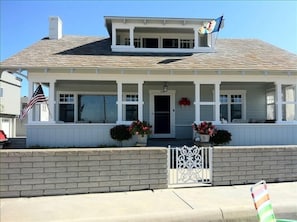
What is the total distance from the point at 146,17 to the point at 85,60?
3750 millimetres

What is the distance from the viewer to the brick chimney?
1596 centimetres

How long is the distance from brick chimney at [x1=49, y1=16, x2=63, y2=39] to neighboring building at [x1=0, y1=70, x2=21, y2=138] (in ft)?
39.2

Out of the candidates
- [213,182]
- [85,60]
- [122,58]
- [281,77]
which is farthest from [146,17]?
[213,182]

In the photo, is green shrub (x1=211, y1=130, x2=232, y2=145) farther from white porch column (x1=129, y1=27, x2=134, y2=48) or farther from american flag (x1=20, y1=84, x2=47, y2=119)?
american flag (x1=20, y1=84, x2=47, y2=119)

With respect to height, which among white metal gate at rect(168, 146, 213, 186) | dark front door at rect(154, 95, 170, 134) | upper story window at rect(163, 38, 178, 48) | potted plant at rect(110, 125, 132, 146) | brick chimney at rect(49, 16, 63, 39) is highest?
brick chimney at rect(49, 16, 63, 39)

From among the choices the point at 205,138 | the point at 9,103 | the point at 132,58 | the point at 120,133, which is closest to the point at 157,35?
the point at 132,58

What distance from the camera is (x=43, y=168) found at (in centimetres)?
677

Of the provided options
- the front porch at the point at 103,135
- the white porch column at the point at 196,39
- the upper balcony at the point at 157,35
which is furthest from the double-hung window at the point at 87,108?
the white porch column at the point at 196,39

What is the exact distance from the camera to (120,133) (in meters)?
11.9

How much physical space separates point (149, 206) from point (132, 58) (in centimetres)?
860

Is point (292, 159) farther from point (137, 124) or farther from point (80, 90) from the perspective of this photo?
point (80, 90)

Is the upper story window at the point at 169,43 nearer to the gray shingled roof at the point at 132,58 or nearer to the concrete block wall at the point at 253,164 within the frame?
the gray shingled roof at the point at 132,58

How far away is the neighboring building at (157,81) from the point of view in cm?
1219

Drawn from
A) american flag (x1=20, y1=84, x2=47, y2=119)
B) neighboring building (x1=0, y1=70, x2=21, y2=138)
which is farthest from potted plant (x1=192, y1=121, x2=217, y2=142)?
neighboring building (x1=0, y1=70, x2=21, y2=138)
